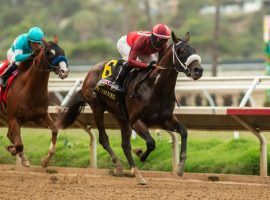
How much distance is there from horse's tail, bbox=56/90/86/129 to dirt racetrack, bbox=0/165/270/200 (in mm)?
591

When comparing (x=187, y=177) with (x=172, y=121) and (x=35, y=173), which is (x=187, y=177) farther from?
(x=35, y=173)

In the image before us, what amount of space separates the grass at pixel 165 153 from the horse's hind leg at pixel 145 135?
1279 millimetres

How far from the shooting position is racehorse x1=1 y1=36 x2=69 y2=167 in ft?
30.6

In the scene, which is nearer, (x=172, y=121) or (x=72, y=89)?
(x=172, y=121)

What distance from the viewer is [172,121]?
877 centimetres

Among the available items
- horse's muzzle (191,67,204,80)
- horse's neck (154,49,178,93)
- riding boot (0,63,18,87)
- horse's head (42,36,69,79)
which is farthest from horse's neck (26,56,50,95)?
horse's muzzle (191,67,204,80)

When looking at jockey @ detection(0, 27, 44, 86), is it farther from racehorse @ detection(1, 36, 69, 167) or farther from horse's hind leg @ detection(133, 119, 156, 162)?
horse's hind leg @ detection(133, 119, 156, 162)

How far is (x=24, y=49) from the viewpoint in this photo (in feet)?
32.1

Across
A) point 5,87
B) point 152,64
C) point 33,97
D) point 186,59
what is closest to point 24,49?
point 5,87

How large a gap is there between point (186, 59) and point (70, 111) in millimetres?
2278

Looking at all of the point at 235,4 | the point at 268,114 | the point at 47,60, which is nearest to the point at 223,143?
the point at 268,114

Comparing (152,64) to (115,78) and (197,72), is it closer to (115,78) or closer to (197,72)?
(115,78)

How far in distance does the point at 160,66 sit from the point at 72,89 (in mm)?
→ 2134

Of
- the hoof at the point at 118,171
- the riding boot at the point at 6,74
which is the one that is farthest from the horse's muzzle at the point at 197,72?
the riding boot at the point at 6,74
